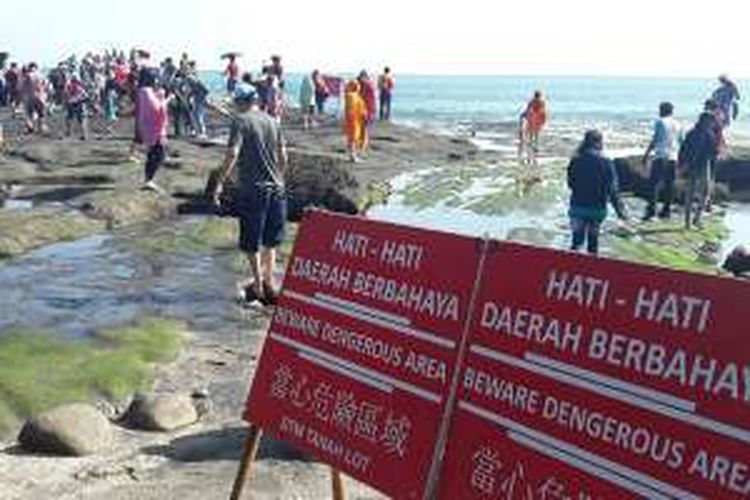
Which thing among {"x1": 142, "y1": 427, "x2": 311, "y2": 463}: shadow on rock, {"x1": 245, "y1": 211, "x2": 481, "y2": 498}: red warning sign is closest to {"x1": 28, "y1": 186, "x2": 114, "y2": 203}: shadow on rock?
{"x1": 142, "y1": 427, "x2": 311, "y2": 463}: shadow on rock

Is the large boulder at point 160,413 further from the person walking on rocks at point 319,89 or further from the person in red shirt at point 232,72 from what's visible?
the person walking on rocks at point 319,89

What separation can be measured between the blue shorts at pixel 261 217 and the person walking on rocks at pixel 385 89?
91.2 feet

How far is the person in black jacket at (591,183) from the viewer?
14781 mm

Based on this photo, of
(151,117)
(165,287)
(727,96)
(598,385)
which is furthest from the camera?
(727,96)

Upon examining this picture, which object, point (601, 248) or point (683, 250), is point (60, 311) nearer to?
point (601, 248)

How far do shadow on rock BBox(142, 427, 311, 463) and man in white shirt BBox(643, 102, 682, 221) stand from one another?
1416 cm

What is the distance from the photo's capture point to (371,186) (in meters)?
25.2

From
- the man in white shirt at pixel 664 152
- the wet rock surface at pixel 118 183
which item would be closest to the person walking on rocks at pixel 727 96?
the man in white shirt at pixel 664 152

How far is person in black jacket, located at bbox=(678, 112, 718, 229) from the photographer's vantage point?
20.4m

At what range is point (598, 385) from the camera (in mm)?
4820

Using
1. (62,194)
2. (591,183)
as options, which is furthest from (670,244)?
(62,194)

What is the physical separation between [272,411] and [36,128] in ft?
106

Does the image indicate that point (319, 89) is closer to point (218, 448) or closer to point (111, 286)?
point (111, 286)

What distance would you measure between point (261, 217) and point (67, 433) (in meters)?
4.58
